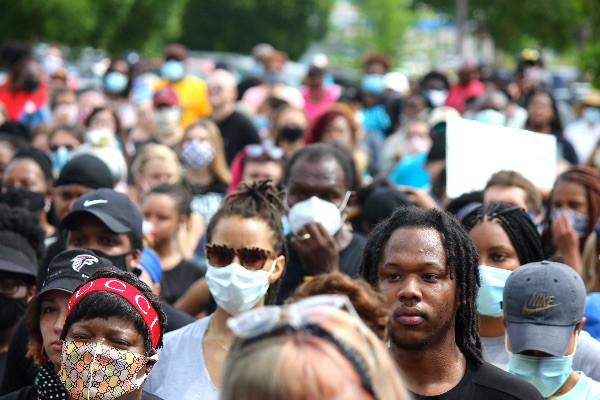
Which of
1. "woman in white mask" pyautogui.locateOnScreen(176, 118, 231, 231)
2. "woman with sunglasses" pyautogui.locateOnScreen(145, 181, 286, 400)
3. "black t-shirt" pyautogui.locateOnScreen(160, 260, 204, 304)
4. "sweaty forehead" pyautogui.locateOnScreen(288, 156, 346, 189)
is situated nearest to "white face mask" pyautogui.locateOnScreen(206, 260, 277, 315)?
"woman with sunglasses" pyautogui.locateOnScreen(145, 181, 286, 400)

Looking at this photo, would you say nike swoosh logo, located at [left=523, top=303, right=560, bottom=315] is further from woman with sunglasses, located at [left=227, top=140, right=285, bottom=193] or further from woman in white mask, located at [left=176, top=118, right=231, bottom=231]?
woman in white mask, located at [left=176, top=118, right=231, bottom=231]

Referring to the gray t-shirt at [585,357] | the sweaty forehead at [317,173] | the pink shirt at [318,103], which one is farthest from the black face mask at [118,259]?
the pink shirt at [318,103]

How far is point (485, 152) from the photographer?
26.7 ft

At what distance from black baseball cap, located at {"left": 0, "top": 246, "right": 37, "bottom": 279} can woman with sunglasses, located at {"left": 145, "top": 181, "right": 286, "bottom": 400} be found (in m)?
1.06

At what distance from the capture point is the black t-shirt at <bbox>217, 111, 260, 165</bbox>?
12.9m

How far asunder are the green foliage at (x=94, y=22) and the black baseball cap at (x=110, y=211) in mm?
21521

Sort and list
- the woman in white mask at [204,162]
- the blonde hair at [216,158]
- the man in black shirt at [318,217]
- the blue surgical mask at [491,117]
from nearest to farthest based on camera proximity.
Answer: the man in black shirt at [318,217], the woman in white mask at [204,162], the blonde hair at [216,158], the blue surgical mask at [491,117]

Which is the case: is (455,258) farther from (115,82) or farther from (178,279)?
(115,82)

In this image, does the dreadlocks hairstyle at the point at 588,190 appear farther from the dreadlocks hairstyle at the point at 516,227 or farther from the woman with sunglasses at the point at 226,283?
the woman with sunglasses at the point at 226,283

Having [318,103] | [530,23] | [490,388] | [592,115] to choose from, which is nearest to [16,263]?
[490,388]

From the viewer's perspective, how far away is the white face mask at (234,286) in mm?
5750

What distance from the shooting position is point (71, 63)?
109 feet

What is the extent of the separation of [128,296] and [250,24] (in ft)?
136

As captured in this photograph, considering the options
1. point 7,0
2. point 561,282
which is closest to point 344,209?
point 561,282
